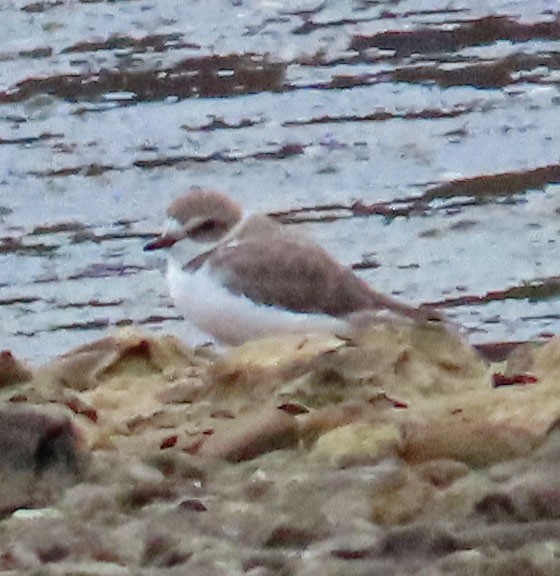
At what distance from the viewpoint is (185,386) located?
4012 mm

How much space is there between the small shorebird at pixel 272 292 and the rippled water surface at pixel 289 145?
655mm

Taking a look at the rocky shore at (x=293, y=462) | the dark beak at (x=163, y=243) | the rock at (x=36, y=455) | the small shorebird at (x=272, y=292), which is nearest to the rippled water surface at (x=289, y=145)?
the dark beak at (x=163, y=243)

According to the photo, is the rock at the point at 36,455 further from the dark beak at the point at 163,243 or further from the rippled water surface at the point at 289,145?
the rippled water surface at the point at 289,145

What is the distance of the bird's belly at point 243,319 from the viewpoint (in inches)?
211

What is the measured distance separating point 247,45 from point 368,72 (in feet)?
2.35

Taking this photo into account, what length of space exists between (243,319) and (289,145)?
2608 mm

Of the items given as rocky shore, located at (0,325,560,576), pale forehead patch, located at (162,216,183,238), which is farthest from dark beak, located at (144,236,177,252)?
rocky shore, located at (0,325,560,576)

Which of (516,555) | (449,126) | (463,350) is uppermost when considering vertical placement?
(516,555)

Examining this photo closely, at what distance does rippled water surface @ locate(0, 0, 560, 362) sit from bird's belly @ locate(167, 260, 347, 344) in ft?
2.44

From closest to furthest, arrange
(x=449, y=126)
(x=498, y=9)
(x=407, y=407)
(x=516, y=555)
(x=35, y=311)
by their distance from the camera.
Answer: (x=516, y=555)
(x=407, y=407)
(x=35, y=311)
(x=449, y=126)
(x=498, y=9)

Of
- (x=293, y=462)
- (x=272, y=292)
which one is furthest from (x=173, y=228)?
(x=293, y=462)

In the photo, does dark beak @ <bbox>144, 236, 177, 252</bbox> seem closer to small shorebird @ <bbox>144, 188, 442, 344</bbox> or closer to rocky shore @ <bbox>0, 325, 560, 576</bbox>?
small shorebird @ <bbox>144, 188, 442, 344</bbox>

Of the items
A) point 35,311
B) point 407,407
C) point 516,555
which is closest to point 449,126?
point 35,311

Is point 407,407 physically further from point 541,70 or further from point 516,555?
point 541,70
